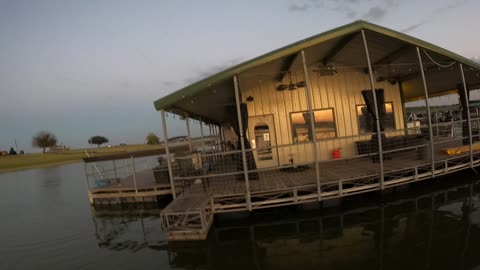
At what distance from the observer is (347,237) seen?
7.58 m

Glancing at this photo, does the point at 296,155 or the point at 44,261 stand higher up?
the point at 296,155

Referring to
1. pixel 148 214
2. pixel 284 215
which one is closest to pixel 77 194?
pixel 148 214

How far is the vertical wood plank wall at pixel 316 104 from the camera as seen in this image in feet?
41.3

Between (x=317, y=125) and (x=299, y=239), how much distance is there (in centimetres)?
630

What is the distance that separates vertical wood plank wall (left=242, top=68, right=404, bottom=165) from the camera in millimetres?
12594

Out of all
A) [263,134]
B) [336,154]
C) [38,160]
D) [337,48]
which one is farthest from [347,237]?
[38,160]

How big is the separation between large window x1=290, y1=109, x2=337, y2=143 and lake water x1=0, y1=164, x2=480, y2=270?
10.6 ft

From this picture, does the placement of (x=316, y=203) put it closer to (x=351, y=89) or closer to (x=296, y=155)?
(x=296, y=155)

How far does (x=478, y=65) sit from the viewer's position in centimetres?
1145

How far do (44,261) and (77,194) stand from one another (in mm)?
12484

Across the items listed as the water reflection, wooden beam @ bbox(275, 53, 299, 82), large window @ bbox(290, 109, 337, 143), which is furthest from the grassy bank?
the water reflection

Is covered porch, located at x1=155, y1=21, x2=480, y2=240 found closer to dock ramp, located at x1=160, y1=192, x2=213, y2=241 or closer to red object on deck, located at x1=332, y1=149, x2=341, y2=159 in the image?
red object on deck, located at x1=332, y1=149, x2=341, y2=159

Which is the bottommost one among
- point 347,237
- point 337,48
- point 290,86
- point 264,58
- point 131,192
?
point 347,237

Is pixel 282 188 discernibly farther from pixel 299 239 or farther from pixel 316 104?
pixel 316 104
